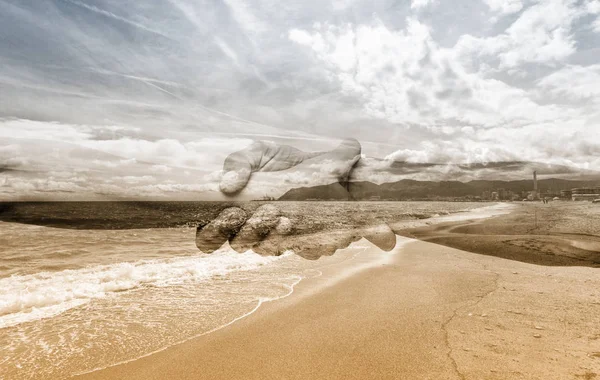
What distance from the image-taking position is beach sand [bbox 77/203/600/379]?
3070mm

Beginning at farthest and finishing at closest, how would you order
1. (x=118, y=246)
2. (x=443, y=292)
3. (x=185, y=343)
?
1. (x=118, y=246)
2. (x=443, y=292)
3. (x=185, y=343)

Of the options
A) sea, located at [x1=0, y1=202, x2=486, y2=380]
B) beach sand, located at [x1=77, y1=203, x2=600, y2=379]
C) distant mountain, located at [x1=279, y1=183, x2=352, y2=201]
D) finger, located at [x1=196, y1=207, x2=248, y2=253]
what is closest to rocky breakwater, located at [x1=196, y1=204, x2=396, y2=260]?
finger, located at [x1=196, y1=207, x2=248, y2=253]

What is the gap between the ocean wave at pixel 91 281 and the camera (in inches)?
210

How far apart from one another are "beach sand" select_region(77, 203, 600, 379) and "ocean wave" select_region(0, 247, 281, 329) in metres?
2.89

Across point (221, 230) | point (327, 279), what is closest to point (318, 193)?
point (327, 279)

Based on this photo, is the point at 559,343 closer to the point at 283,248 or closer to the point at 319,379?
the point at 319,379

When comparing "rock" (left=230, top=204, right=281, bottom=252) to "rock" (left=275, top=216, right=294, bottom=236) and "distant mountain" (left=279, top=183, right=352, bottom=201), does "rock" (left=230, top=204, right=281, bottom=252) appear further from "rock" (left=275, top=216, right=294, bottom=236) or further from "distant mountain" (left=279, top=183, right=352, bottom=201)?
"distant mountain" (left=279, top=183, right=352, bottom=201)

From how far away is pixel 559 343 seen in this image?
345 cm

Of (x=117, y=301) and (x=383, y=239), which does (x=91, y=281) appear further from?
(x=383, y=239)

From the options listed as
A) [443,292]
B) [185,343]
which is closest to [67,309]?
[185,343]

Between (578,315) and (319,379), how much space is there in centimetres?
361

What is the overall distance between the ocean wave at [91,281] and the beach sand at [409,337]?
9.49ft

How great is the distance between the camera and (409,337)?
378cm

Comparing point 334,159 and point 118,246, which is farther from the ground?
point 334,159
